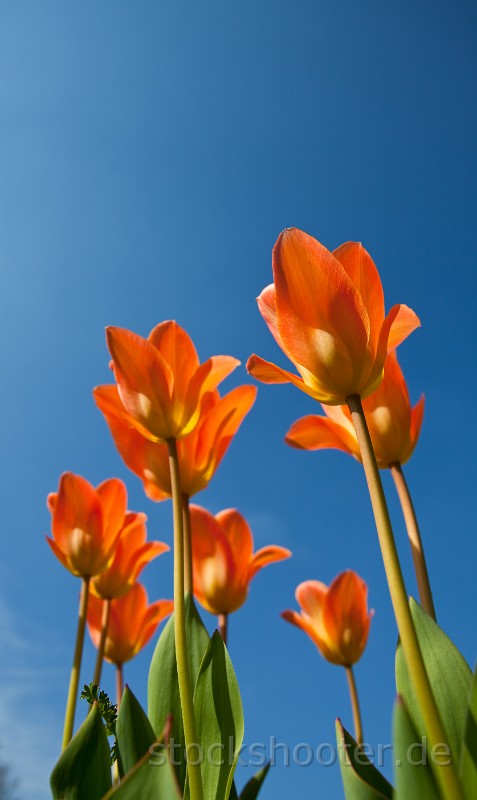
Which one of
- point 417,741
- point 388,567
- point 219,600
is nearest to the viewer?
point 417,741

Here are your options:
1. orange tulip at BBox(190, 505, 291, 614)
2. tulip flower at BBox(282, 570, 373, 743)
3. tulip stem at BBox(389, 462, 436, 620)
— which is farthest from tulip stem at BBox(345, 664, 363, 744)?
tulip stem at BBox(389, 462, 436, 620)

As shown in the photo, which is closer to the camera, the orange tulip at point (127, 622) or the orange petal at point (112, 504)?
the orange petal at point (112, 504)

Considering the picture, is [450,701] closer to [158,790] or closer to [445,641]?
[445,641]

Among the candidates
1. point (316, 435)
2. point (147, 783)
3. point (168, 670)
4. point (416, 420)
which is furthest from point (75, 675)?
point (416, 420)

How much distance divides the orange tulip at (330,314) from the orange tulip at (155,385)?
530 mm

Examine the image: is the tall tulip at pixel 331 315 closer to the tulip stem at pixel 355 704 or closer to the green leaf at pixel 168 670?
the green leaf at pixel 168 670

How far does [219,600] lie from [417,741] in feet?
4.62

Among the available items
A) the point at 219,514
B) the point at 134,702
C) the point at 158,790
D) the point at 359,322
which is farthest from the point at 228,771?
the point at 219,514

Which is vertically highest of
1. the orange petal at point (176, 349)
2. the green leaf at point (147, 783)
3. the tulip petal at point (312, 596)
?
the orange petal at point (176, 349)

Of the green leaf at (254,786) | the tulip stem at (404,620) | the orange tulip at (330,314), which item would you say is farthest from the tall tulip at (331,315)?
the green leaf at (254,786)

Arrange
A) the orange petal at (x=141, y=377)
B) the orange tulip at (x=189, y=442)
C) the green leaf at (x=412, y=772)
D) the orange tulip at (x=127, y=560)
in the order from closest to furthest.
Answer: the green leaf at (x=412, y=772), the orange petal at (x=141, y=377), the orange tulip at (x=189, y=442), the orange tulip at (x=127, y=560)

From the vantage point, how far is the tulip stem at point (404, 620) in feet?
2.12

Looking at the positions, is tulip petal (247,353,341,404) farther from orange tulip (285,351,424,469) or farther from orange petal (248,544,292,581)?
orange petal (248,544,292,581)

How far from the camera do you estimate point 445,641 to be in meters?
1.02
